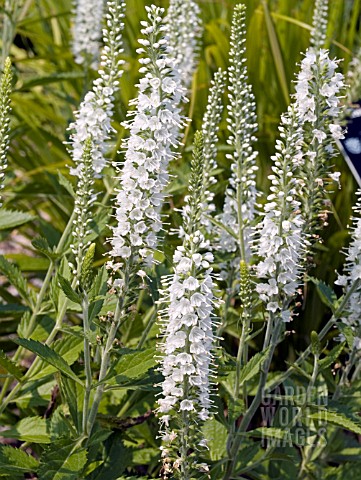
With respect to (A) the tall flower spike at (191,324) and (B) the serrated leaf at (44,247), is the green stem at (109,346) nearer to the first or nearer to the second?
(A) the tall flower spike at (191,324)

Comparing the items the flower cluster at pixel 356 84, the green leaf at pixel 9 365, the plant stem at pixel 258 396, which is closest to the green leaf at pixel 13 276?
the green leaf at pixel 9 365

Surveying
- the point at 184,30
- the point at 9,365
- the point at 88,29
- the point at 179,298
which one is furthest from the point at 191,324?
the point at 88,29

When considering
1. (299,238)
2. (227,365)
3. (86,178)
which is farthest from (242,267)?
(86,178)

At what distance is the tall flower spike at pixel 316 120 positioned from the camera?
7.55 feet

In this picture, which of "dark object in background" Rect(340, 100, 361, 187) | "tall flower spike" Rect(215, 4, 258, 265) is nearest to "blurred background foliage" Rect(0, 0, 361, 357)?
"tall flower spike" Rect(215, 4, 258, 265)

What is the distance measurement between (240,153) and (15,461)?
1362mm

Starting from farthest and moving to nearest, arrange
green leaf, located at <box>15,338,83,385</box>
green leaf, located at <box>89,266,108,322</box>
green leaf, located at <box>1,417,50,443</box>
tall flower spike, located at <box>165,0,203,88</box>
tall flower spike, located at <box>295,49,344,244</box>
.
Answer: tall flower spike, located at <box>165,0,203,88</box>
green leaf, located at <box>1,417,50,443</box>
tall flower spike, located at <box>295,49,344,244</box>
green leaf, located at <box>89,266,108,322</box>
green leaf, located at <box>15,338,83,385</box>

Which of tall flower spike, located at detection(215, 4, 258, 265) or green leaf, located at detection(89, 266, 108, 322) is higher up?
tall flower spike, located at detection(215, 4, 258, 265)

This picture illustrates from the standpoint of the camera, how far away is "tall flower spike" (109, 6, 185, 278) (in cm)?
204

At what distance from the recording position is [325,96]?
2303 millimetres

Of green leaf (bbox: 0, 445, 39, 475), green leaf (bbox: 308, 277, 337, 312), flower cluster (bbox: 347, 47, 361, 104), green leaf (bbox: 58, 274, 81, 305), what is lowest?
green leaf (bbox: 0, 445, 39, 475)

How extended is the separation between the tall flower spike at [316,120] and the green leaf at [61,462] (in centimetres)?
104

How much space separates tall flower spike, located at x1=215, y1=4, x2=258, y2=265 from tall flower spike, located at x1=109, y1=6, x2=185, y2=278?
470 mm

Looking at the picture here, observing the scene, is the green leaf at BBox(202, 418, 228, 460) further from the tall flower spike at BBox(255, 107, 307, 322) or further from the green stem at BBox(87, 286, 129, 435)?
the tall flower spike at BBox(255, 107, 307, 322)
